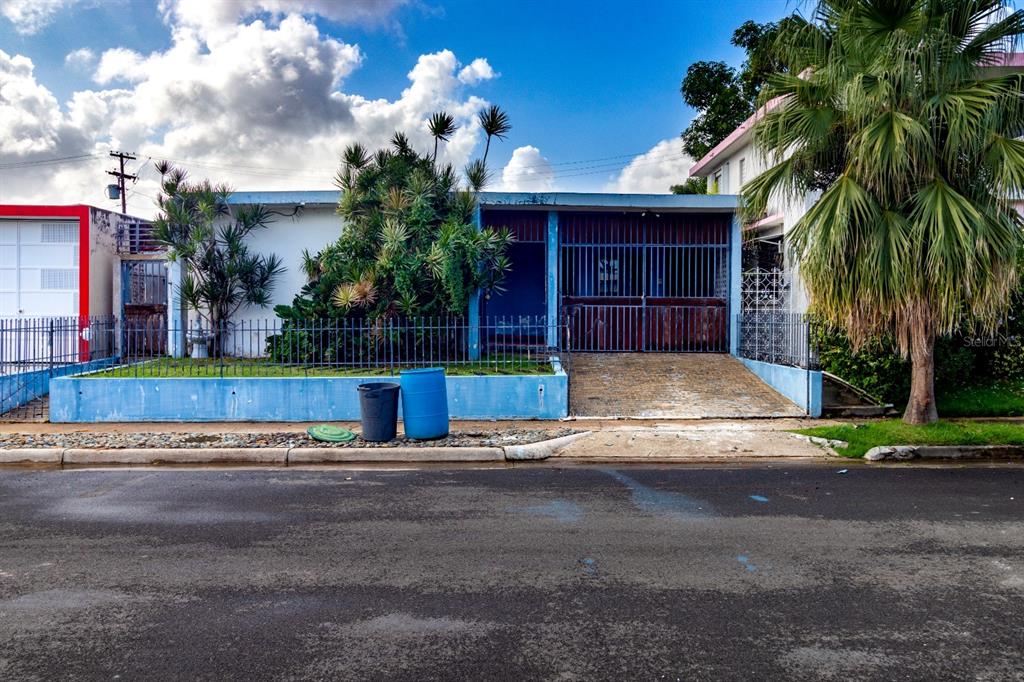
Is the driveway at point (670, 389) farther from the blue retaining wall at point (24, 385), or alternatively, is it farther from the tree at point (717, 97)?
the tree at point (717, 97)

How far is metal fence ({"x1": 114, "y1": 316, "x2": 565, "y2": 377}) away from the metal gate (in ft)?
4.86

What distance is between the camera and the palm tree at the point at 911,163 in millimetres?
9117

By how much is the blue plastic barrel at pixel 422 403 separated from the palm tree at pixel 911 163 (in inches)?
203

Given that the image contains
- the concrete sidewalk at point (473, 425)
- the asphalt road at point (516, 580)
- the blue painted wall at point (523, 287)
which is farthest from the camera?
the blue painted wall at point (523, 287)

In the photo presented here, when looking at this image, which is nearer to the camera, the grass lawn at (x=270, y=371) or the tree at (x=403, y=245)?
the grass lawn at (x=270, y=371)

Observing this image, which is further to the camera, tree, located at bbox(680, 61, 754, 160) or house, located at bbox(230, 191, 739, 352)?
tree, located at bbox(680, 61, 754, 160)

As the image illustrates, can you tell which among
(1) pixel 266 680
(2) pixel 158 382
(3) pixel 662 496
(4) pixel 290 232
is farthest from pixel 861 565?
(4) pixel 290 232

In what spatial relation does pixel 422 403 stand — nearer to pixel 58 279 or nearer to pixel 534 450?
pixel 534 450

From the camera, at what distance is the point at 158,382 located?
11828 millimetres

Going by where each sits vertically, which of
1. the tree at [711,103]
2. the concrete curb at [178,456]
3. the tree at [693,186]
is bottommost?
the concrete curb at [178,456]

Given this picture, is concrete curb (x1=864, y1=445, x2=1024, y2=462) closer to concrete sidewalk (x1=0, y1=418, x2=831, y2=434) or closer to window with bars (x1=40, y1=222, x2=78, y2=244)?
concrete sidewalk (x1=0, y1=418, x2=831, y2=434)

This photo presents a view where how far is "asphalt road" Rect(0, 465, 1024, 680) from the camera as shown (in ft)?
12.3

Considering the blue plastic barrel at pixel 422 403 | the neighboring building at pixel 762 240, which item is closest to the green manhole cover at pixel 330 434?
the blue plastic barrel at pixel 422 403

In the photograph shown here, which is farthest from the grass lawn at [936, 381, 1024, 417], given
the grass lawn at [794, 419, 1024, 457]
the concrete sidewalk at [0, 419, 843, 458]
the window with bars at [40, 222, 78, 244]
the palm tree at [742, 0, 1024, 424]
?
the window with bars at [40, 222, 78, 244]
